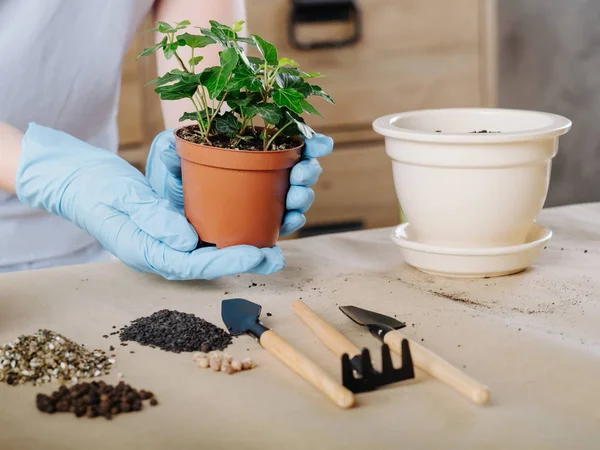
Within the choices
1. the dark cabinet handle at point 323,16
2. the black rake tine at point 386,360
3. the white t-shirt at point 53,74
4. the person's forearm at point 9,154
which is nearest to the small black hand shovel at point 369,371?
the black rake tine at point 386,360

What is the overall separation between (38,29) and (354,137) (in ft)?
4.56

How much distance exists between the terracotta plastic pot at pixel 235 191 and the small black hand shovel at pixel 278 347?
0.37ft

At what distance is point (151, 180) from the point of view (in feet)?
3.98

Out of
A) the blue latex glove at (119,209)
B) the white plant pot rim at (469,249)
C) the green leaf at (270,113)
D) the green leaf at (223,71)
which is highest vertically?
Result: the green leaf at (223,71)

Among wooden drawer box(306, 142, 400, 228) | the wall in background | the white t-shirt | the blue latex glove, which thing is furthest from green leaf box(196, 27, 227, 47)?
the wall in background

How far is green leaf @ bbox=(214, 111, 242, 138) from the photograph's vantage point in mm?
967

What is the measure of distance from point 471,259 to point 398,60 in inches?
62.0

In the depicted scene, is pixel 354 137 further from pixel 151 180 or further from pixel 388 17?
pixel 151 180

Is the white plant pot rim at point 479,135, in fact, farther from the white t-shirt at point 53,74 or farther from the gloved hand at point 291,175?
the white t-shirt at point 53,74

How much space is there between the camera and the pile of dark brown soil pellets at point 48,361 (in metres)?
0.77

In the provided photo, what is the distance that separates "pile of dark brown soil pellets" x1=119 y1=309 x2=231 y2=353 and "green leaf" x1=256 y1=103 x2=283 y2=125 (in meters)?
0.24

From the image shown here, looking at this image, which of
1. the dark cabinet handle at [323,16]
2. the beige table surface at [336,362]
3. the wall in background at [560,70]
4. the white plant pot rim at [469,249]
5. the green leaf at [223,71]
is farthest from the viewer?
the wall in background at [560,70]

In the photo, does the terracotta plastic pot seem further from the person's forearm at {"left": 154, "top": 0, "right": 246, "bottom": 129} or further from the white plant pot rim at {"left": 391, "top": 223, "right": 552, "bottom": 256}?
Result: the person's forearm at {"left": 154, "top": 0, "right": 246, "bottom": 129}

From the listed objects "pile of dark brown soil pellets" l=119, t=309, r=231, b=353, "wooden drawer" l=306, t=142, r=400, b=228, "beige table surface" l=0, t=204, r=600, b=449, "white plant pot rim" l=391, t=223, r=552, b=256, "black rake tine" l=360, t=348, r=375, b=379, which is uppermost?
"black rake tine" l=360, t=348, r=375, b=379
